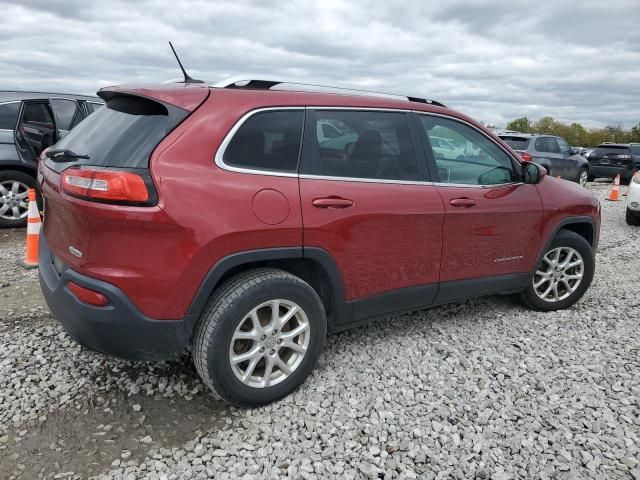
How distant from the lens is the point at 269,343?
9.19 ft

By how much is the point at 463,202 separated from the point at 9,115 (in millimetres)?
6283

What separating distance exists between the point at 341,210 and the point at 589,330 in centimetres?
244

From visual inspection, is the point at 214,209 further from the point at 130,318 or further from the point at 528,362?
the point at 528,362

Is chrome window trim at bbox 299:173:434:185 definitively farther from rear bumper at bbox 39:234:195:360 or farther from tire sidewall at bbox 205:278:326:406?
rear bumper at bbox 39:234:195:360

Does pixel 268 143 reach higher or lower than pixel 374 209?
higher

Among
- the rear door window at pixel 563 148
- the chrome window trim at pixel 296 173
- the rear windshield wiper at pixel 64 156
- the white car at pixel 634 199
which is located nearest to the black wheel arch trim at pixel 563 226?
the chrome window trim at pixel 296 173

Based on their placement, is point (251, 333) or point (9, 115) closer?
point (251, 333)

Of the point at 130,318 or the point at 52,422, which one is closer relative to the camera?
the point at 130,318

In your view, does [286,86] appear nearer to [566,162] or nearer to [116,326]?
[116,326]

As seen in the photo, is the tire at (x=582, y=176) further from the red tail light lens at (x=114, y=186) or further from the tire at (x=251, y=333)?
the red tail light lens at (x=114, y=186)

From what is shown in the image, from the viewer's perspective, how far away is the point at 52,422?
268cm

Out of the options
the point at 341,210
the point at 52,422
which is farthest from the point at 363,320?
the point at 52,422

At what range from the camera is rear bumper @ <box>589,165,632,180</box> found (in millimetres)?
17297

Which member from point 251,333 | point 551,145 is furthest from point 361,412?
point 551,145
